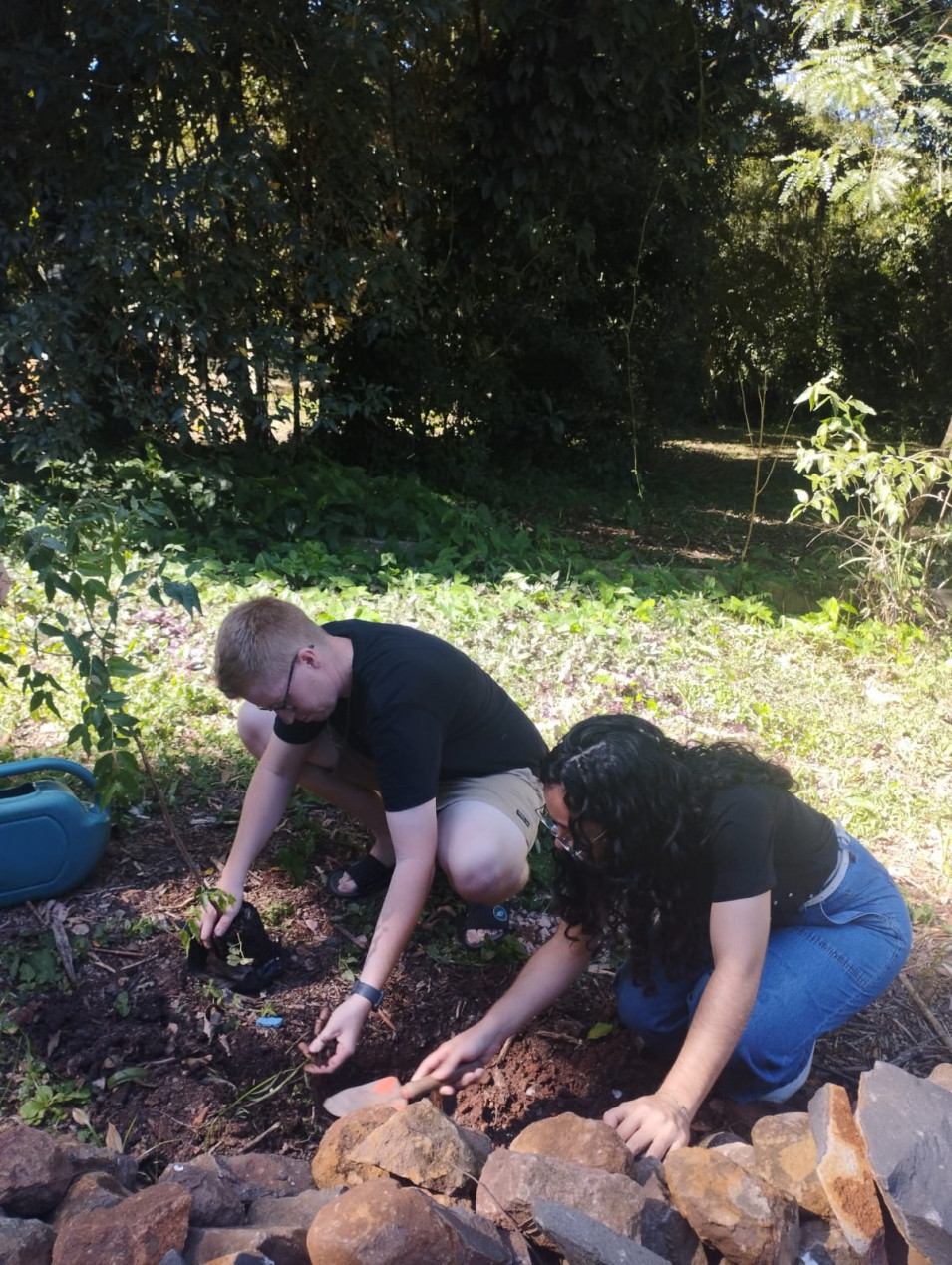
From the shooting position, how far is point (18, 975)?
91.2 inches

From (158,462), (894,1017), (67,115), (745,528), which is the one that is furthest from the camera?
(745,528)

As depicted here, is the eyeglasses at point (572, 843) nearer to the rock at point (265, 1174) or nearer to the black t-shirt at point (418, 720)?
the black t-shirt at point (418, 720)

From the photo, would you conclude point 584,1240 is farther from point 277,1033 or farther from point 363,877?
point 363,877

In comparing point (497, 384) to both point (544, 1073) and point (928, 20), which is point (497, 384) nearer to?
point (928, 20)

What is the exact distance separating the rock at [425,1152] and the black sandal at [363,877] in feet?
3.81

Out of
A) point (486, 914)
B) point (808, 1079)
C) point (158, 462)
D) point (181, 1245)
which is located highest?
point (158, 462)

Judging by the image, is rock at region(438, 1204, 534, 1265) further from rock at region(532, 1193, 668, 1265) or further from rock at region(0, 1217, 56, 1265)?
rock at region(0, 1217, 56, 1265)

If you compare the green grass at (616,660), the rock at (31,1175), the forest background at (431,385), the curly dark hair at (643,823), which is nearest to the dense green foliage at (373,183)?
the forest background at (431,385)

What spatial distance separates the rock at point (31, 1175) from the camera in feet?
4.53

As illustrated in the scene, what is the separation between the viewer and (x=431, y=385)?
8148 mm

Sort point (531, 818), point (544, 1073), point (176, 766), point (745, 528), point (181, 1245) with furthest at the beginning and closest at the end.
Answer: point (745, 528) → point (176, 766) → point (531, 818) → point (544, 1073) → point (181, 1245)

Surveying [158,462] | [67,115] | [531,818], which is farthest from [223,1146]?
[67,115]

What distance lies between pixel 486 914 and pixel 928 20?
4.38 meters

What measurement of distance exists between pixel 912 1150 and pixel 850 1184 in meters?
0.10
